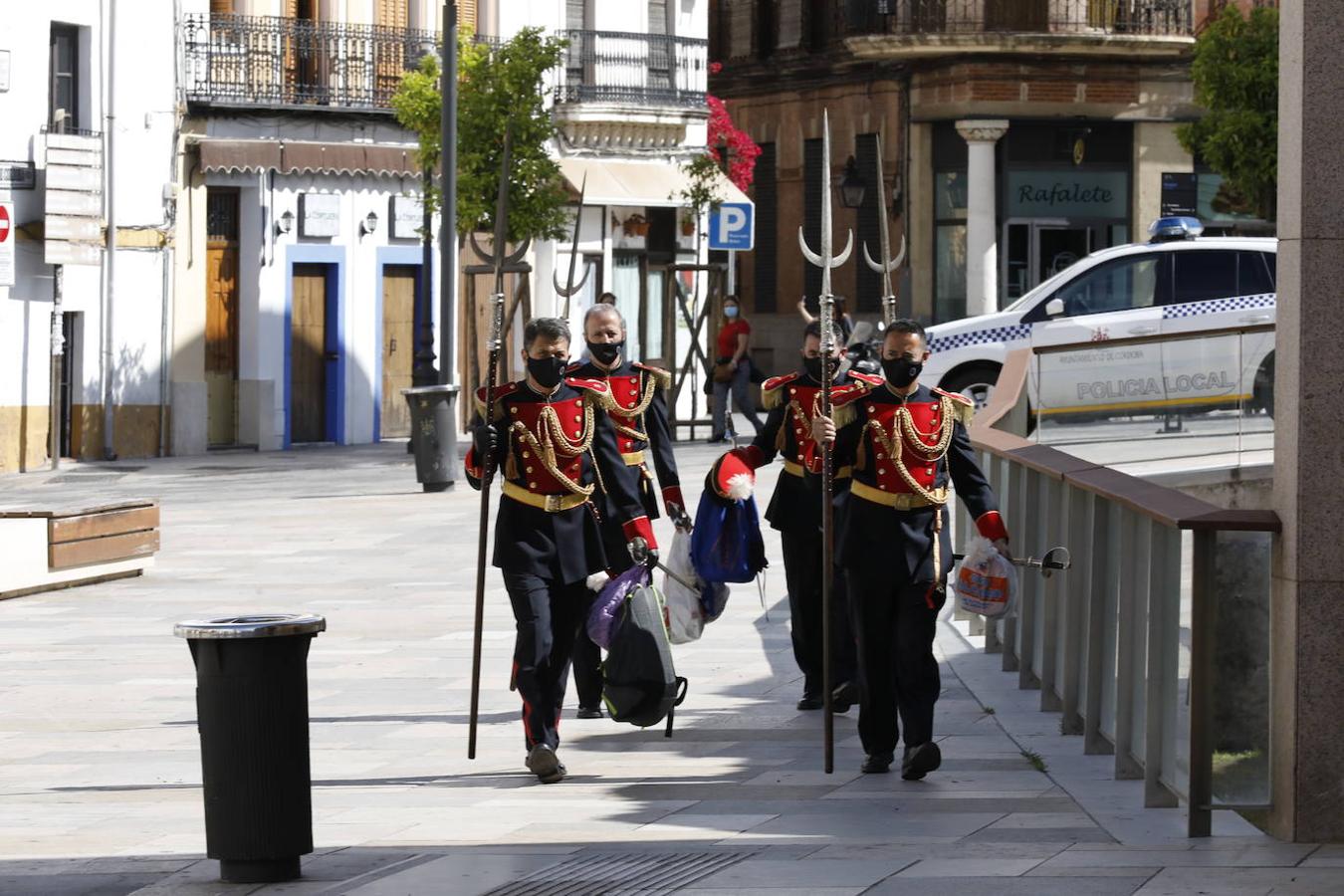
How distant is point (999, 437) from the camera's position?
48.6ft

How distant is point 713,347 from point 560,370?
28.9 m

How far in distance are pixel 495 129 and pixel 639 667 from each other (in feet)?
69.9

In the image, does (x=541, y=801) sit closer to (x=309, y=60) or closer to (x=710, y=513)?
(x=710, y=513)

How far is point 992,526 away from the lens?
1081 cm

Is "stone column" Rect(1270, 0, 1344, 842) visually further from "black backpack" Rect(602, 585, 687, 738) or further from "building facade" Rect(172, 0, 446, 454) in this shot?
"building facade" Rect(172, 0, 446, 454)

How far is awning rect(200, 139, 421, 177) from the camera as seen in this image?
1346 inches

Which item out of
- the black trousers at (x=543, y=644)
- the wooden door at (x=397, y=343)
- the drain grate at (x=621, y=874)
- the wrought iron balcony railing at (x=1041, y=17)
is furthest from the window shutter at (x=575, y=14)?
the drain grate at (x=621, y=874)

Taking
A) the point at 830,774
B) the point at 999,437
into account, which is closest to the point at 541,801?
the point at 830,774

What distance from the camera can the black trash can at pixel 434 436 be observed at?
25922mm

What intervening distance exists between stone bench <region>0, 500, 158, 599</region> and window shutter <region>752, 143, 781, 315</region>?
33137 mm

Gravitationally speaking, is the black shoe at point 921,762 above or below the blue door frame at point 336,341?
below

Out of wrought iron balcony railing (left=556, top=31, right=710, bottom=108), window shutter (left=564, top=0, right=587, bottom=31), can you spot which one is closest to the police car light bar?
wrought iron balcony railing (left=556, top=31, right=710, bottom=108)

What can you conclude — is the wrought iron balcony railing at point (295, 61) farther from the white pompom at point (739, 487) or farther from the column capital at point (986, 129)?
the white pompom at point (739, 487)

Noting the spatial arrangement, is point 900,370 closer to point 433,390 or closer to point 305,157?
point 433,390
